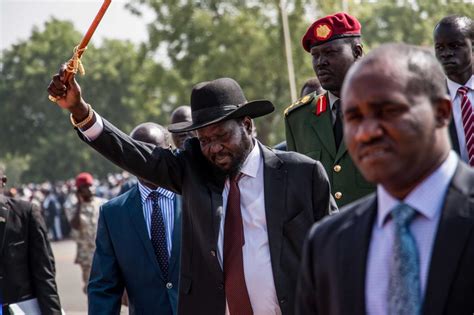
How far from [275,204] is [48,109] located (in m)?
84.1

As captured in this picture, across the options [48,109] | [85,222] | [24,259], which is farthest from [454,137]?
[48,109]

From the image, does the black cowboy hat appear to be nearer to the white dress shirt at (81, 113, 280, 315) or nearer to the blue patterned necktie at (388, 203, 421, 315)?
the white dress shirt at (81, 113, 280, 315)

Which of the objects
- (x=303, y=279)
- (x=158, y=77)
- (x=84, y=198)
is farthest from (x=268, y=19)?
(x=303, y=279)

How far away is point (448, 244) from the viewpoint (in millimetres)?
2945

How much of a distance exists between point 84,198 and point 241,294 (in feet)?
30.4

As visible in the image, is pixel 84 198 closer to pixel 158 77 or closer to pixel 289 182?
pixel 289 182

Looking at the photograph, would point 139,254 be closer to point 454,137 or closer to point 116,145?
point 116,145

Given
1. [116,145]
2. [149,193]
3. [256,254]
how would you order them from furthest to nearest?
[149,193] → [256,254] → [116,145]

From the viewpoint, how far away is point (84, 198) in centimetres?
1430

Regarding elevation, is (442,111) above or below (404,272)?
above

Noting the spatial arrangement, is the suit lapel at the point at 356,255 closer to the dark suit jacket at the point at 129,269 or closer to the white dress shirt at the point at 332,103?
the white dress shirt at the point at 332,103

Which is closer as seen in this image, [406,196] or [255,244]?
[406,196]

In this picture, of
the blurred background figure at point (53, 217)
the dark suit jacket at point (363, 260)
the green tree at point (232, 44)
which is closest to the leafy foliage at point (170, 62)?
the green tree at point (232, 44)

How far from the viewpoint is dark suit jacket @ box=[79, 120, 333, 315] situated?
5234 millimetres
